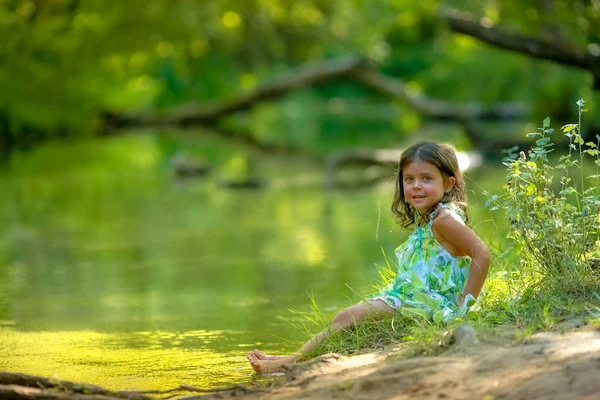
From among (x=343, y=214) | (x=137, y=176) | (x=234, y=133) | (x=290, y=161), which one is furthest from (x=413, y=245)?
(x=234, y=133)

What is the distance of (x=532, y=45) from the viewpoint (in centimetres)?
1159

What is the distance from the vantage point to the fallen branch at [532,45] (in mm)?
10617

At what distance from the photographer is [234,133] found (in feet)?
93.8

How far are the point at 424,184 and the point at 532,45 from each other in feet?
23.0

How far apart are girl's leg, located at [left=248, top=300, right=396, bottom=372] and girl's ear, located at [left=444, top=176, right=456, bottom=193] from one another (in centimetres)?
68

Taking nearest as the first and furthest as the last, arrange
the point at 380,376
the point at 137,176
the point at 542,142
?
the point at 380,376
the point at 542,142
the point at 137,176

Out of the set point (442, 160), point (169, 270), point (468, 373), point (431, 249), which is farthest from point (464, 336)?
point (169, 270)

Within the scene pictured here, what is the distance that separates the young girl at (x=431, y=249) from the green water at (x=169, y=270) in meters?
0.71

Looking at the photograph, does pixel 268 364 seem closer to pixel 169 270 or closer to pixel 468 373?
pixel 468 373

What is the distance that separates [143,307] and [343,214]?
5736 mm

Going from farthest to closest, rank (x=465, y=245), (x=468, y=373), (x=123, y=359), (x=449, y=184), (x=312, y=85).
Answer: (x=312, y=85) → (x=123, y=359) → (x=449, y=184) → (x=465, y=245) → (x=468, y=373)

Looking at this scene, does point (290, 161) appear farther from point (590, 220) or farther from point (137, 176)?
point (590, 220)

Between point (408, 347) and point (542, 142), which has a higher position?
point (542, 142)

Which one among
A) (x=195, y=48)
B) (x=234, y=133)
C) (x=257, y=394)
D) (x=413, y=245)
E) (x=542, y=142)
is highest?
(x=195, y=48)
